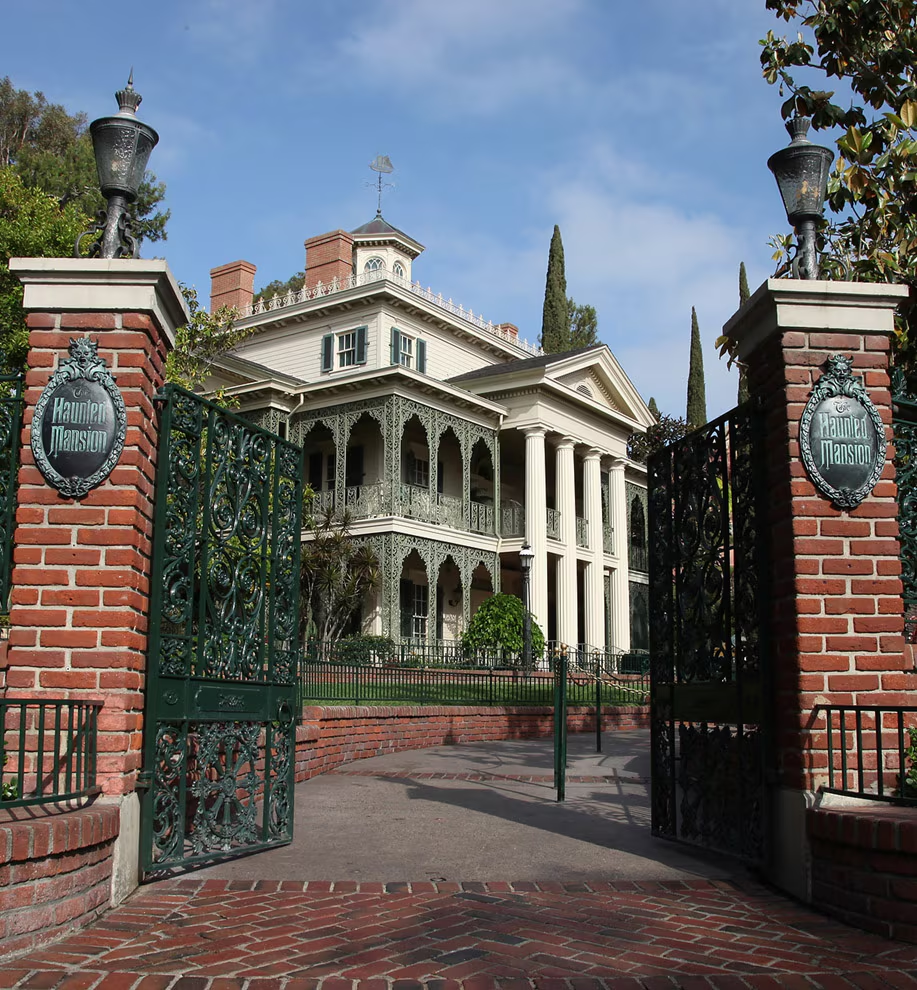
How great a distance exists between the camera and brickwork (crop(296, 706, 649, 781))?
1122 cm

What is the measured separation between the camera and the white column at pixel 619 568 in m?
34.5

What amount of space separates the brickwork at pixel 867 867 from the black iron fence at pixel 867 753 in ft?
0.54

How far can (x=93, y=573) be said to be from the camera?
4.89 metres

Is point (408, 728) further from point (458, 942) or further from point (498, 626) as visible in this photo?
point (498, 626)

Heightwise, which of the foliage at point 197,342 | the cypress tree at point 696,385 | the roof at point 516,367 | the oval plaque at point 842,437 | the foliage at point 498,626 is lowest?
the foliage at point 498,626

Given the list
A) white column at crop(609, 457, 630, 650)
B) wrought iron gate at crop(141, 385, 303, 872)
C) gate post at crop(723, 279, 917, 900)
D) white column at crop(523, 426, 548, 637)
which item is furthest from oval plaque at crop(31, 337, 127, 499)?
white column at crop(609, 457, 630, 650)

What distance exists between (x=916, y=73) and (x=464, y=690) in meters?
11.3

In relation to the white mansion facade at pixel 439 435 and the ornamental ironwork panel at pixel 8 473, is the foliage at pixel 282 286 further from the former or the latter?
the ornamental ironwork panel at pixel 8 473

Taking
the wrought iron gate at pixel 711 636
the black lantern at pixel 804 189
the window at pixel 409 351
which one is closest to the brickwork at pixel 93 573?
the wrought iron gate at pixel 711 636

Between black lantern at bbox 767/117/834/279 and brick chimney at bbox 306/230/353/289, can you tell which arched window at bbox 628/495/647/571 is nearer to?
brick chimney at bbox 306/230/353/289

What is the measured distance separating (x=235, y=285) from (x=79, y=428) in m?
34.0

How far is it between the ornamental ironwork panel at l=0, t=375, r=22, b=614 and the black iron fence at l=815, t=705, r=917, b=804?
3998 mm

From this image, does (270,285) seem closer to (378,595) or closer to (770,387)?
(378,595)

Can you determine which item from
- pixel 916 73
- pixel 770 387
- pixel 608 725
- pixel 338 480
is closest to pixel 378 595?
pixel 338 480
